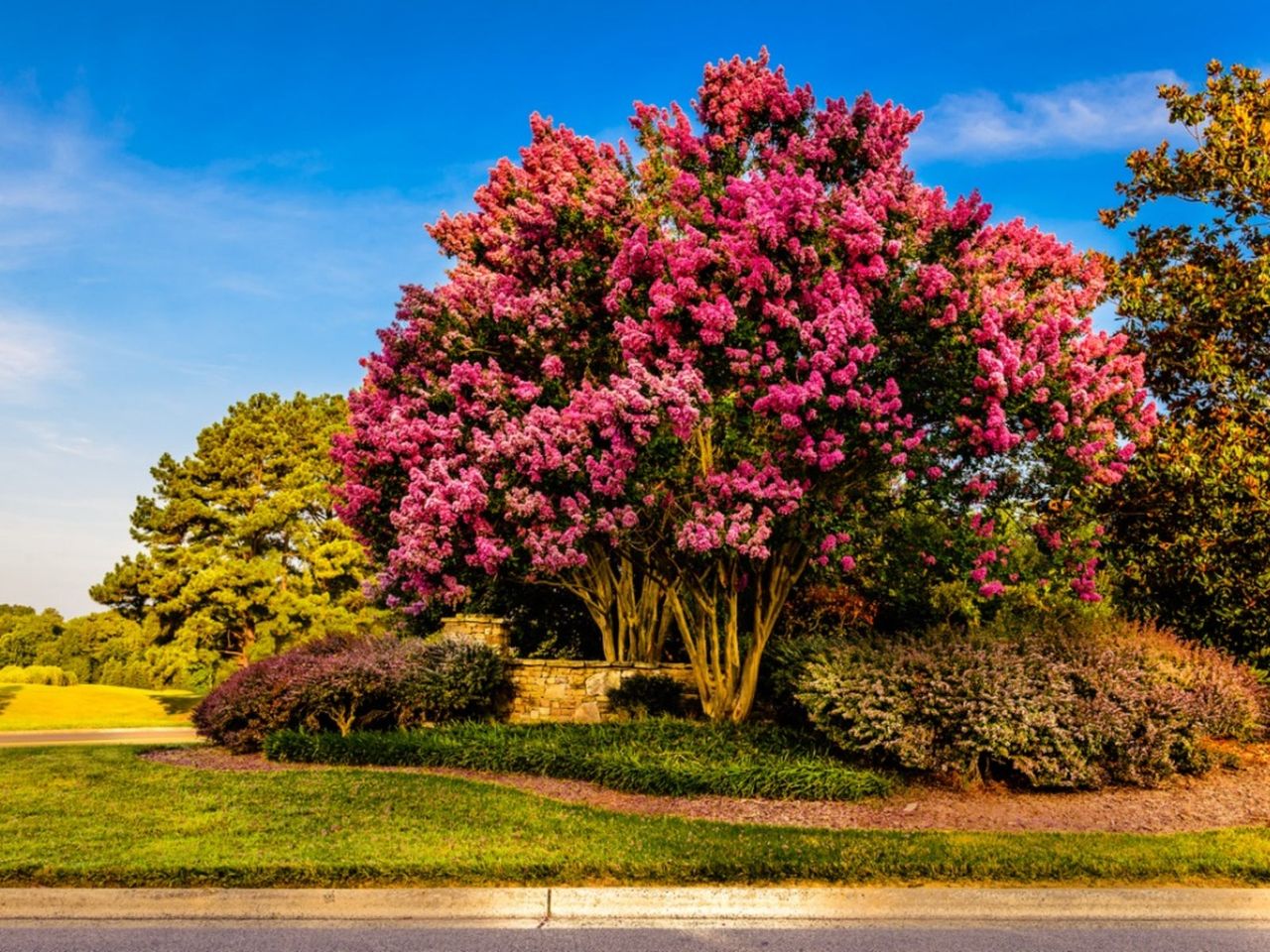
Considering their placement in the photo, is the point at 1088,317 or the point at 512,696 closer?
the point at 1088,317

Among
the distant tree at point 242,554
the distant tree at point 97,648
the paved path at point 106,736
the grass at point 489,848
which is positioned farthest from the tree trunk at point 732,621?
the distant tree at point 97,648

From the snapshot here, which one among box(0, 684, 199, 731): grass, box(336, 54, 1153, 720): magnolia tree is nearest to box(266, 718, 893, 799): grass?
box(336, 54, 1153, 720): magnolia tree

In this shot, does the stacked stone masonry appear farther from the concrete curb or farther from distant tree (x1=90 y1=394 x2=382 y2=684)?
distant tree (x1=90 y1=394 x2=382 y2=684)

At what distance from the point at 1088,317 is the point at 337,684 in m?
11.4

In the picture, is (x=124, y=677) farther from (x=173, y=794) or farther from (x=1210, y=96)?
(x=1210, y=96)

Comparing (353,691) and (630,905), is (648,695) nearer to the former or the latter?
(353,691)

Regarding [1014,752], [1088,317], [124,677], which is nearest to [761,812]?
[1014,752]

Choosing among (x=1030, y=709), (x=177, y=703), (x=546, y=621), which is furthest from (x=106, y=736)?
(x=1030, y=709)

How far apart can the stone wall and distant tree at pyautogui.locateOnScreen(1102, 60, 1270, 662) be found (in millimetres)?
7540

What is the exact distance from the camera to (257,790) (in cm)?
995

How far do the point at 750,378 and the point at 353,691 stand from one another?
7042 millimetres

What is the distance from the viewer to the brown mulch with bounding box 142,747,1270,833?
29.6 feet

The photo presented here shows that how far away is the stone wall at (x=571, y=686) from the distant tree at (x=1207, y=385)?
7540mm

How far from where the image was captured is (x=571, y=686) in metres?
15.6
